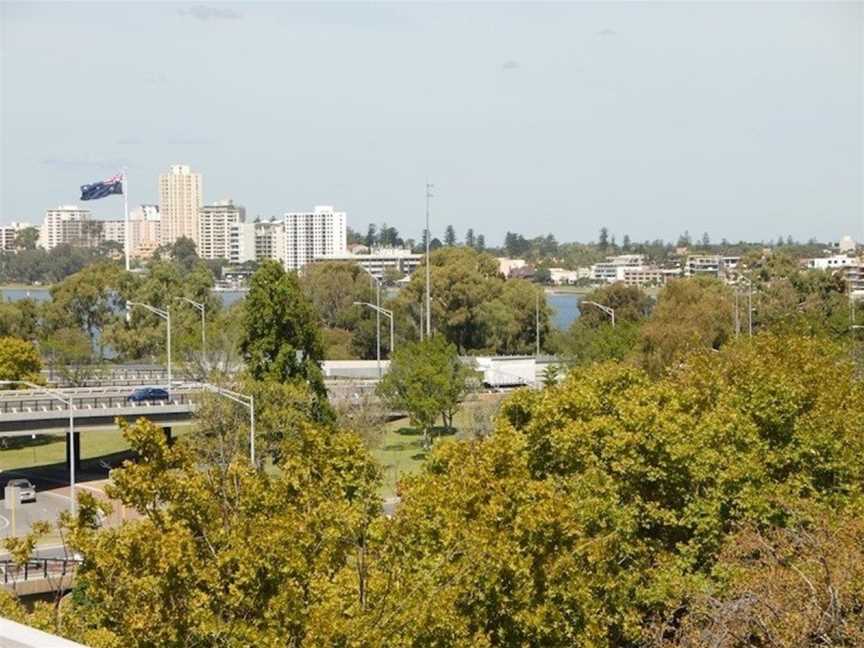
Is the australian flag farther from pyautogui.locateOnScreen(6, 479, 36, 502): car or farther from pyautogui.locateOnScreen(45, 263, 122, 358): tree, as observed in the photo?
pyautogui.locateOnScreen(6, 479, 36, 502): car

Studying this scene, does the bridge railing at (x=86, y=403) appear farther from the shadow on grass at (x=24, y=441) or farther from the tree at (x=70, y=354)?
the tree at (x=70, y=354)

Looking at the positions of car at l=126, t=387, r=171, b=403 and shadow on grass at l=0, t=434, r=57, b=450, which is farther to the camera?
shadow on grass at l=0, t=434, r=57, b=450

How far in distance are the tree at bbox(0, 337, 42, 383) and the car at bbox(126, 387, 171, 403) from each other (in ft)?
38.6

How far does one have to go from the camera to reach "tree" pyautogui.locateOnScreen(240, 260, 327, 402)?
185 feet

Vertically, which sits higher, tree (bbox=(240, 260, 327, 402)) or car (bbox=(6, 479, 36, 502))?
tree (bbox=(240, 260, 327, 402))

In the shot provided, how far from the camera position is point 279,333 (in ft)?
187

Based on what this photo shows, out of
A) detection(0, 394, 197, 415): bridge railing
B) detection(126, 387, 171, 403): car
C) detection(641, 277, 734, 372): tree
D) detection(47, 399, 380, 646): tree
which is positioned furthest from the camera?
detection(641, 277, 734, 372): tree

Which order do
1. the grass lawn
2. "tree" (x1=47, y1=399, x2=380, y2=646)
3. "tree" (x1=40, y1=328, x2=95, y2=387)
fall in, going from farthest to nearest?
"tree" (x1=40, y1=328, x2=95, y2=387) < the grass lawn < "tree" (x1=47, y1=399, x2=380, y2=646)

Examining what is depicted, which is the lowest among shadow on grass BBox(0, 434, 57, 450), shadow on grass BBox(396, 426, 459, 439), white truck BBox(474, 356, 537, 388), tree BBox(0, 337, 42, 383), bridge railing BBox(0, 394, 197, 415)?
shadow on grass BBox(0, 434, 57, 450)

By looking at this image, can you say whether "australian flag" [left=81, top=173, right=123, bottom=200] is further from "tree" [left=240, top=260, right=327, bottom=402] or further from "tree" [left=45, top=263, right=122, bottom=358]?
"tree" [left=240, top=260, right=327, bottom=402]

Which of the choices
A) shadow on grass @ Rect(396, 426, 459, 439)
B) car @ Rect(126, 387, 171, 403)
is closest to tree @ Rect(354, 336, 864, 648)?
car @ Rect(126, 387, 171, 403)

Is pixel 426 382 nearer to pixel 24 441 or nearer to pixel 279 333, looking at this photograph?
pixel 279 333

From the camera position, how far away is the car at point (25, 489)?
56250 mm

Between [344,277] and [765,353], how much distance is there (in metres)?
92.1
